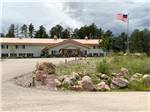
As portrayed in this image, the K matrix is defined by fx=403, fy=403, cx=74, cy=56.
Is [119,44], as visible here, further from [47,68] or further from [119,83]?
[119,83]

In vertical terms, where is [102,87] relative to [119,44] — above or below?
below

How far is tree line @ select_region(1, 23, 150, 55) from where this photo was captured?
288 ft

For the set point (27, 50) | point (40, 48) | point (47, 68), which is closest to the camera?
point (47, 68)

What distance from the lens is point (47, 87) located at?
71.1ft

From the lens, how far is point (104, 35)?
111m

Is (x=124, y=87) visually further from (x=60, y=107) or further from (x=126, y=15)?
(x=126, y=15)

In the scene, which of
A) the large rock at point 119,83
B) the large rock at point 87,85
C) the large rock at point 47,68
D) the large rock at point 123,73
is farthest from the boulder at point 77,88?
the large rock at point 123,73

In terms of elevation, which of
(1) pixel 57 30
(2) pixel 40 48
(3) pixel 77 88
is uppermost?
(1) pixel 57 30

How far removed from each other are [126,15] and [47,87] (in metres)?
35.2

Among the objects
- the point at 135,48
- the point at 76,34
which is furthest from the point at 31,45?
the point at 76,34

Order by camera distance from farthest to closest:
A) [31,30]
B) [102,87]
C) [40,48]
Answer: [31,30] → [40,48] → [102,87]

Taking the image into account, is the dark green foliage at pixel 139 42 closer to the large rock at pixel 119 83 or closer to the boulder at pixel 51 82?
the boulder at pixel 51 82

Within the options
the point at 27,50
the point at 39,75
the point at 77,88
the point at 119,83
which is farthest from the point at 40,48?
the point at 77,88

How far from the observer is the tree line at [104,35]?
87656 mm
